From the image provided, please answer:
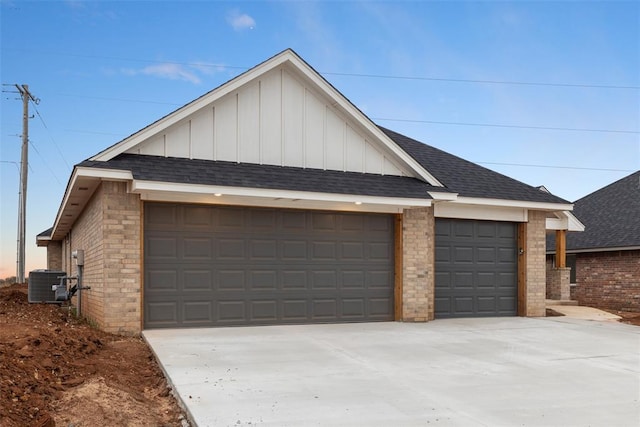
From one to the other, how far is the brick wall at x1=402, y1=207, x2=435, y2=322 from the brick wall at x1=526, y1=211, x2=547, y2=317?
10.9 feet

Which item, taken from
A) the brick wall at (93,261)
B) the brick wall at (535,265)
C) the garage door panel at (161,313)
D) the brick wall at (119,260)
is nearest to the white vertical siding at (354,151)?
the brick wall at (119,260)

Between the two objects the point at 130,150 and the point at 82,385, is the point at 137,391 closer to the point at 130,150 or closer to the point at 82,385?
the point at 82,385

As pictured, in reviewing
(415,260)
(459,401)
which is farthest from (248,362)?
(415,260)

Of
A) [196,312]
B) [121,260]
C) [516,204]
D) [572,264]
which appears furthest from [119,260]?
[572,264]

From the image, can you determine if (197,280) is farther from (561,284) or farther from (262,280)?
(561,284)

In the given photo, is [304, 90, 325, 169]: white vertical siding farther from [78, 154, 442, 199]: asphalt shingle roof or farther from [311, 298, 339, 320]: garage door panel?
[311, 298, 339, 320]: garage door panel

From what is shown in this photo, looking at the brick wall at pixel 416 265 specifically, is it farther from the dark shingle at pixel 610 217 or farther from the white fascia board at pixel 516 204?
the dark shingle at pixel 610 217

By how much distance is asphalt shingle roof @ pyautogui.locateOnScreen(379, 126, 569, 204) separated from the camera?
14.2 meters

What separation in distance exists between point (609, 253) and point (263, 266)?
15.3 m

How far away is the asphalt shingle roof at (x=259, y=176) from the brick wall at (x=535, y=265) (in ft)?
11.9

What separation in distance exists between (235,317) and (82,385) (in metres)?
5.29

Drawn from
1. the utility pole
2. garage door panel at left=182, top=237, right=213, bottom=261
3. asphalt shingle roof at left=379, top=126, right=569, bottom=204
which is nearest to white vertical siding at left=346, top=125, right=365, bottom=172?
asphalt shingle roof at left=379, top=126, right=569, bottom=204

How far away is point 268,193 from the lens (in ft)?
35.7

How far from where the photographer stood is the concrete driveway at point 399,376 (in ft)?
18.5
